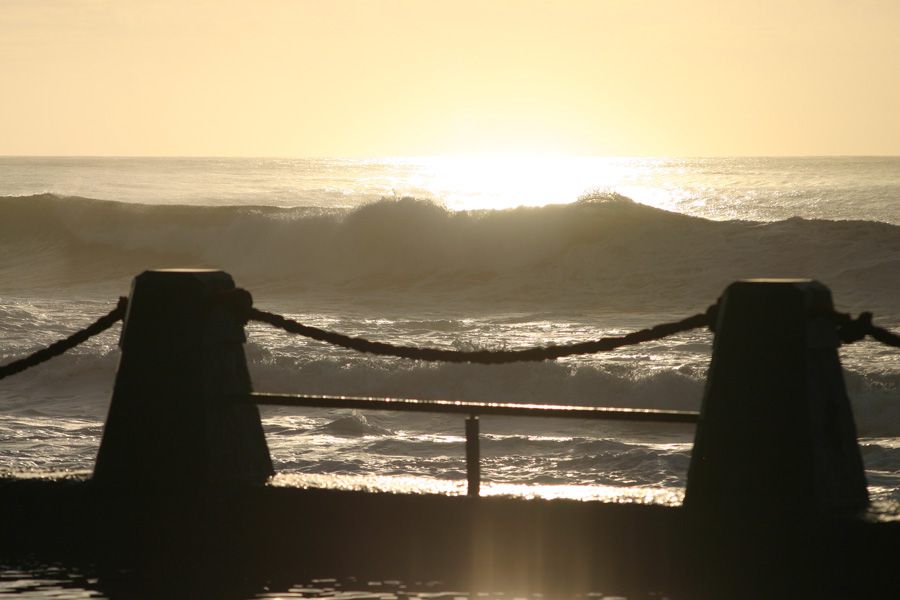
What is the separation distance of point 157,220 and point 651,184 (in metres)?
64.7

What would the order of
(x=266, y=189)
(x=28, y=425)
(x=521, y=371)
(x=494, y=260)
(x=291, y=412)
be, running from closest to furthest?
(x=28, y=425)
(x=291, y=412)
(x=521, y=371)
(x=494, y=260)
(x=266, y=189)

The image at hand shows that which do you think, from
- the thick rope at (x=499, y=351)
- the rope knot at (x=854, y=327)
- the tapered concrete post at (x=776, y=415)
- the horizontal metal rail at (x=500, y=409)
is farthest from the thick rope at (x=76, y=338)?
the rope knot at (x=854, y=327)

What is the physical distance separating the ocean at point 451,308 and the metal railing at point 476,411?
29cm

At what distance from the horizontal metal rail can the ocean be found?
1.29 feet

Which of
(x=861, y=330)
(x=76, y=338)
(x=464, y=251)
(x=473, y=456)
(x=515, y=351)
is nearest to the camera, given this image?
(x=861, y=330)

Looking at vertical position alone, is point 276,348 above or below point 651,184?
below

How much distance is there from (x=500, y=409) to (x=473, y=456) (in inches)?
10.1

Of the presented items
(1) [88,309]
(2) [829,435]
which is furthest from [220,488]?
(1) [88,309]

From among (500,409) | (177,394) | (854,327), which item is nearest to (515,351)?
(500,409)

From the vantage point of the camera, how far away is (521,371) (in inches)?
730

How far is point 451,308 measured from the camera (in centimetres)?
3203

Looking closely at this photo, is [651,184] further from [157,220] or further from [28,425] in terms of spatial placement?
[28,425]

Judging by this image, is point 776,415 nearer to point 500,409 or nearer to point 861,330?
point 861,330

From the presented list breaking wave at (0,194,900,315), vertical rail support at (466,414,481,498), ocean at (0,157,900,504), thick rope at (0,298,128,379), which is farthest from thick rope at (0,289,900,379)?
breaking wave at (0,194,900,315)
